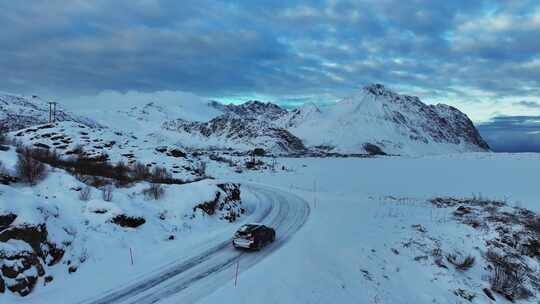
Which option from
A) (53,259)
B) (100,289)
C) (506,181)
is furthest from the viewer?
(506,181)

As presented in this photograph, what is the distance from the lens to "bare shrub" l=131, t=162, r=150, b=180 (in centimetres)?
3862

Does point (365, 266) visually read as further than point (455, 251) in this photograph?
No

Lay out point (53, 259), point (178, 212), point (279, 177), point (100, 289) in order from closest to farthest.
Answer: point (100, 289) → point (53, 259) → point (178, 212) → point (279, 177)

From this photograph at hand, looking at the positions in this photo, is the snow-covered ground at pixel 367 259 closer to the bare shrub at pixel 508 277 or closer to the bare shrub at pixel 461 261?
the bare shrub at pixel 461 261

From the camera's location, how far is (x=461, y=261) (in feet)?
81.5

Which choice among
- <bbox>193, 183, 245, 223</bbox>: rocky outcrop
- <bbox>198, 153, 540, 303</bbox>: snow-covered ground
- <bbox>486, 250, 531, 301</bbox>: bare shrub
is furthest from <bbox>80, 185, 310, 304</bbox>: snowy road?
<bbox>486, 250, 531, 301</bbox>: bare shrub

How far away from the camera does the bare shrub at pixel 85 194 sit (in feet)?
74.1

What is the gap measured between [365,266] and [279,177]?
4600 cm

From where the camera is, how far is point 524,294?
69.8 ft

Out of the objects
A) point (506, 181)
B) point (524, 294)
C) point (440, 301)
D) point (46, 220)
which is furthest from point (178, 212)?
point (506, 181)

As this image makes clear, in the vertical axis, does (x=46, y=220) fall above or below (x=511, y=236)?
above

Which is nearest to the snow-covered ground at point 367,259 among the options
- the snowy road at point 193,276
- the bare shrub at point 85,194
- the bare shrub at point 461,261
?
the bare shrub at point 461,261

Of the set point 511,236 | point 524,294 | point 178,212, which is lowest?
point 524,294

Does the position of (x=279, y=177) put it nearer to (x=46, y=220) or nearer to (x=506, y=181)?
(x=506, y=181)
